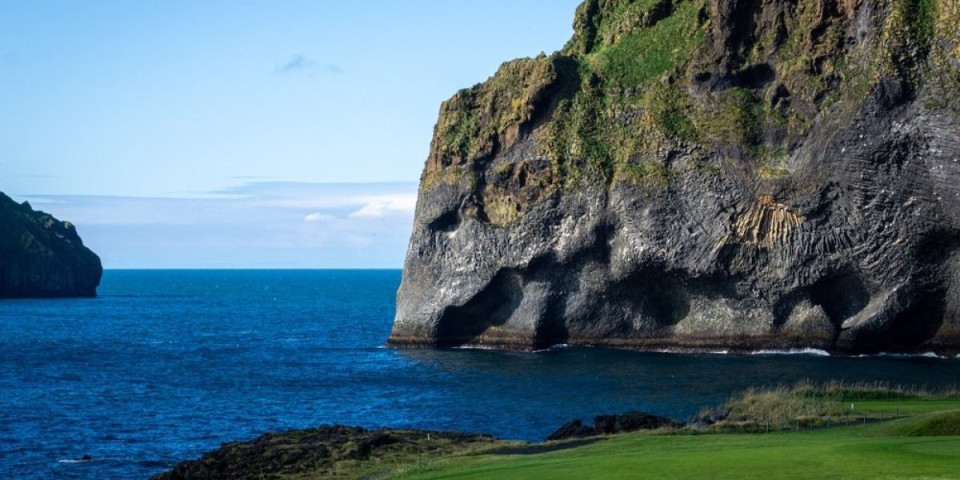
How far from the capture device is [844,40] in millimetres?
79625

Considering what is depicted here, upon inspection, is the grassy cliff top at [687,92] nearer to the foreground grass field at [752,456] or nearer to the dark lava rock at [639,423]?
the dark lava rock at [639,423]

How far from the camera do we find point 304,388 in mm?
69688

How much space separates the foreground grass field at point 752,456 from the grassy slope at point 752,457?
0.07 ft

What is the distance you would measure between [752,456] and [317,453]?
16.3 metres

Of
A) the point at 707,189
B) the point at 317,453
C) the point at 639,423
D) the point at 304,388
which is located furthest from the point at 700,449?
the point at 707,189

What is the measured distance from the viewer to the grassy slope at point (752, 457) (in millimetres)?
26734

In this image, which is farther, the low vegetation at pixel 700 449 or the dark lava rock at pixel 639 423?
the dark lava rock at pixel 639 423

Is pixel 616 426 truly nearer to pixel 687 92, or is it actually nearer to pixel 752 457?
pixel 752 457

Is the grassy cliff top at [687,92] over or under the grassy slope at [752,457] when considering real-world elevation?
over

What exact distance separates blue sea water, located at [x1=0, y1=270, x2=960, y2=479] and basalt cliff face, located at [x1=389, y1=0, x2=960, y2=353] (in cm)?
380

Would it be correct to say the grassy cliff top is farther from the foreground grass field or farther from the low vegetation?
the foreground grass field

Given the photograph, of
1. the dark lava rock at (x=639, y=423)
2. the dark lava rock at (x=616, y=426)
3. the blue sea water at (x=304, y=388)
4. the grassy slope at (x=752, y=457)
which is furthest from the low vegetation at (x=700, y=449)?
the blue sea water at (x=304, y=388)

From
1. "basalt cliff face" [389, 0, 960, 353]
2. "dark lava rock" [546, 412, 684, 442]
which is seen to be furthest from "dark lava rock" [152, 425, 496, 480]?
"basalt cliff face" [389, 0, 960, 353]

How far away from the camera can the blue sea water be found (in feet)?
169
